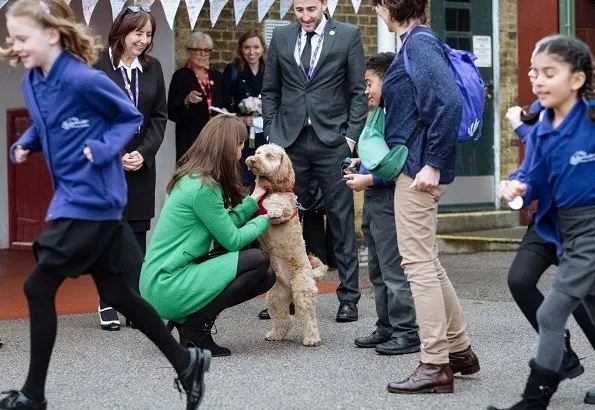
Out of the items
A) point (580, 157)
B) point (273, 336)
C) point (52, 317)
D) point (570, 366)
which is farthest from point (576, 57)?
point (273, 336)

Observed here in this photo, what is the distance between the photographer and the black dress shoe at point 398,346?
261 inches

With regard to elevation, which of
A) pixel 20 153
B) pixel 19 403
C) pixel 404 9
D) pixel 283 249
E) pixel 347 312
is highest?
pixel 404 9

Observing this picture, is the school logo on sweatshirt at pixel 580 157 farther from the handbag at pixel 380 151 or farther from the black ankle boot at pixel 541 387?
the handbag at pixel 380 151

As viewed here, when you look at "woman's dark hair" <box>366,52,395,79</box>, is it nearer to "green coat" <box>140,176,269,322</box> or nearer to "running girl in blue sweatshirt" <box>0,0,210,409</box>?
"green coat" <box>140,176,269,322</box>

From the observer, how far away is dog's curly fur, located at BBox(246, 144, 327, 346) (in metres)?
6.78

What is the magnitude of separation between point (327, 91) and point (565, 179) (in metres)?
3.31

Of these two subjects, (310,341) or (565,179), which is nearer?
(565,179)

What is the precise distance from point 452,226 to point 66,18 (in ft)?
27.5

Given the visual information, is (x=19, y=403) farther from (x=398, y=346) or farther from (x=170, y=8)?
(x=170, y=8)

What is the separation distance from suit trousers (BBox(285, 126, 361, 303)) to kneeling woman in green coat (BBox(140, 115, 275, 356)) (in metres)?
1.37

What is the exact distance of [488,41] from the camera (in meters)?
13.7

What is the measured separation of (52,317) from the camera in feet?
16.4

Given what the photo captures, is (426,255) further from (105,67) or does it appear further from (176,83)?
(176,83)

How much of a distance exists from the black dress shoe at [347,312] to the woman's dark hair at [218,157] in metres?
1.52
